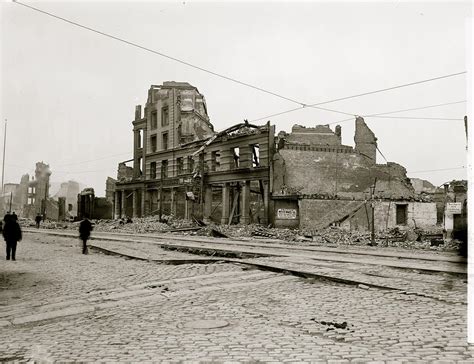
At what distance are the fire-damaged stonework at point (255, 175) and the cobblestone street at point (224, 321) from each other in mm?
16643

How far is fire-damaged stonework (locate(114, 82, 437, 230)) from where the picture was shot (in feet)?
96.8

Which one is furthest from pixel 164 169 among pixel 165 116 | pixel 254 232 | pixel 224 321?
pixel 224 321

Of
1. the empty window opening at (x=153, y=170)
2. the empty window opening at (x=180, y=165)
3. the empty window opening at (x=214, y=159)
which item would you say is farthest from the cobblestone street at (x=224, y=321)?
the empty window opening at (x=153, y=170)

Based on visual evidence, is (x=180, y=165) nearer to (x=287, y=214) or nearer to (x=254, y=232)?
(x=287, y=214)

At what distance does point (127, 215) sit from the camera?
4875 cm

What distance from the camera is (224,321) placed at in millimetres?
5727

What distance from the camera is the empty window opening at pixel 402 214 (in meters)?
29.3

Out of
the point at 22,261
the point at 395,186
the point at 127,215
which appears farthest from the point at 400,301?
the point at 127,215

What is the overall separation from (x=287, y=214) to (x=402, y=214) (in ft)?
25.4

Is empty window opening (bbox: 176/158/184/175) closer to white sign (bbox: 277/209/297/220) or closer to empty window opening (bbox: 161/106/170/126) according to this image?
empty window opening (bbox: 161/106/170/126)

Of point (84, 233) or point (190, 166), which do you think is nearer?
point (84, 233)

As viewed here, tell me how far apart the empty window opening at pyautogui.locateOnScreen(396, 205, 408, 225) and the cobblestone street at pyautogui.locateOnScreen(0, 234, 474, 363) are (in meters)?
22.0

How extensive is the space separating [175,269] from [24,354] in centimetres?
653

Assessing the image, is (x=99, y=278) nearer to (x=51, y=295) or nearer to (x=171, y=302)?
(x=51, y=295)
